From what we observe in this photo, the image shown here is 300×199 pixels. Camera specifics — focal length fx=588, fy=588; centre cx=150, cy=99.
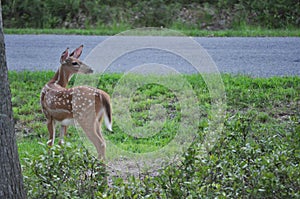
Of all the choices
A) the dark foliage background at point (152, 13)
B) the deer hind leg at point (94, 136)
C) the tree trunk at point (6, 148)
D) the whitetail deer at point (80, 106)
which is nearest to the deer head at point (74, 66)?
the whitetail deer at point (80, 106)

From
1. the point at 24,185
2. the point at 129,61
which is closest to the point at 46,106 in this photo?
the point at 24,185

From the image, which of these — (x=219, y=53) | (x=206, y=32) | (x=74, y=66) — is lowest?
(x=219, y=53)

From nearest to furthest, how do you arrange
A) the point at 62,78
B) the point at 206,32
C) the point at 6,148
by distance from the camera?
the point at 6,148 → the point at 62,78 → the point at 206,32

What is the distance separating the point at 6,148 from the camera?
3852mm

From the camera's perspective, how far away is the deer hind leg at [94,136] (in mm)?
4777

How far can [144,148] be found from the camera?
5.94 metres

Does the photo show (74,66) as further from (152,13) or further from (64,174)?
(152,13)

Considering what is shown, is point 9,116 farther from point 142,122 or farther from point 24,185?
point 142,122

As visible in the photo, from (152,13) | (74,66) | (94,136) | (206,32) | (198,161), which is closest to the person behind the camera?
(198,161)

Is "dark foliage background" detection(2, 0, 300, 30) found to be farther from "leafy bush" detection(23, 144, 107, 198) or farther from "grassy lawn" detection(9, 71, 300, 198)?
"leafy bush" detection(23, 144, 107, 198)

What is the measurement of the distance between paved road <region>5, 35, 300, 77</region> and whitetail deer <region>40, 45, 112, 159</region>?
13.2ft

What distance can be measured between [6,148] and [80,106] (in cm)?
113

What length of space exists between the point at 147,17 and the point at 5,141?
33.1 ft

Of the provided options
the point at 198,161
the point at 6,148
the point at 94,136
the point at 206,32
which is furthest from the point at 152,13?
the point at 6,148
